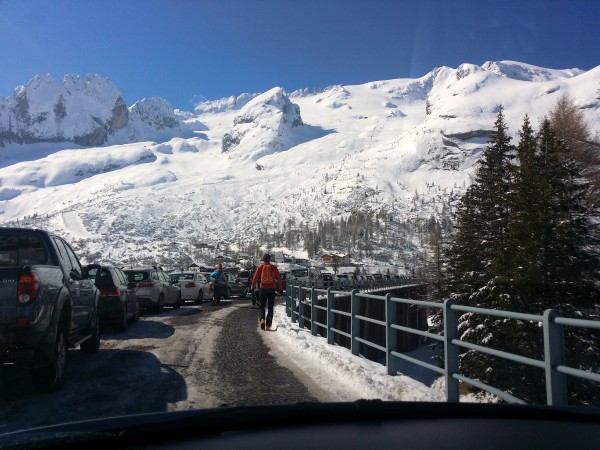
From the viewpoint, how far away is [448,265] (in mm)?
31000

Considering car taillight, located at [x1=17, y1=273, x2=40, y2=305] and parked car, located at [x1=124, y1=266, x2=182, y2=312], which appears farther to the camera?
parked car, located at [x1=124, y1=266, x2=182, y2=312]

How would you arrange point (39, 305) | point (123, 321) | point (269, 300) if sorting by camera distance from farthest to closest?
point (269, 300) < point (123, 321) < point (39, 305)

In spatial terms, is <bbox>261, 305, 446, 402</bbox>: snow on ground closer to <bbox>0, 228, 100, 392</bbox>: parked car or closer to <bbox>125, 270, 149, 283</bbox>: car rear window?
<bbox>0, 228, 100, 392</bbox>: parked car

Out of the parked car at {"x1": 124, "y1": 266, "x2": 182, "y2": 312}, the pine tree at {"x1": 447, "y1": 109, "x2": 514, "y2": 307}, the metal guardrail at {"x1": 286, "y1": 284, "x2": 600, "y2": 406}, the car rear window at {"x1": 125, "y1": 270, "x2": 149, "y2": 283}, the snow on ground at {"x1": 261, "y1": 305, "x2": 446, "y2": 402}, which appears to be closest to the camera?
the metal guardrail at {"x1": 286, "y1": 284, "x2": 600, "y2": 406}

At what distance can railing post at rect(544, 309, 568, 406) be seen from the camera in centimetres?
426

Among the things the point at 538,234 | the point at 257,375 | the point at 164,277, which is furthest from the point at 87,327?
the point at 538,234

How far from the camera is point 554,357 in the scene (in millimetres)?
4289

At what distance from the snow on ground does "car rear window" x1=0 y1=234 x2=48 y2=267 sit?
13.8 ft

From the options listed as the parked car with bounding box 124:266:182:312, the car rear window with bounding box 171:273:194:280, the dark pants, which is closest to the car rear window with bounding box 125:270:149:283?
the parked car with bounding box 124:266:182:312

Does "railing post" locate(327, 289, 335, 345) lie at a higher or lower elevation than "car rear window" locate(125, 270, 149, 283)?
lower

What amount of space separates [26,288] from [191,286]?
19.6 metres

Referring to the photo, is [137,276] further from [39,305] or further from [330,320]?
[39,305]

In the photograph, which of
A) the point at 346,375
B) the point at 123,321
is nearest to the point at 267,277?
the point at 123,321

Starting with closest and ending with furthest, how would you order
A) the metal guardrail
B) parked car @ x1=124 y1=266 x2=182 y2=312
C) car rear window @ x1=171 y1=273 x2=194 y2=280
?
the metal guardrail
parked car @ x1=124 y1=266 x2=182 y2=312
car rear window @ x1=171 y1=273 x2=194 y2=280
